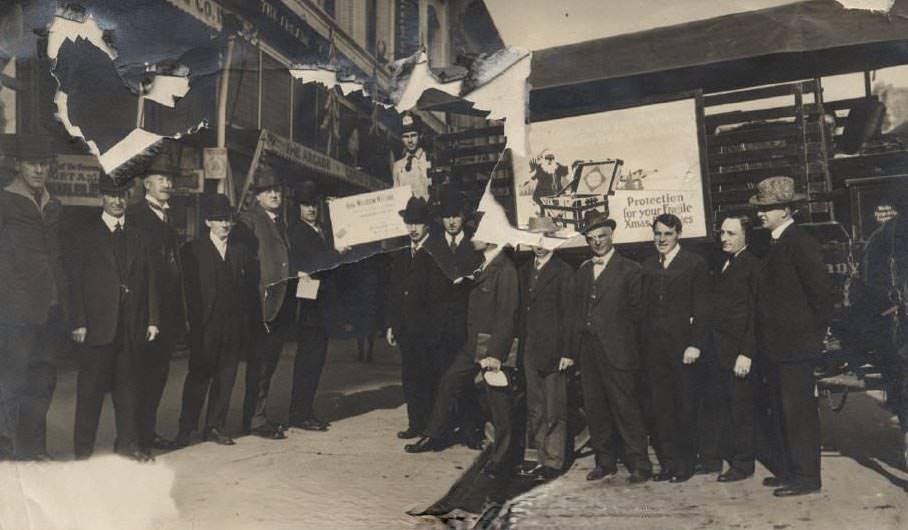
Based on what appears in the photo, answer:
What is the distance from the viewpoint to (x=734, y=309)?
104 inches

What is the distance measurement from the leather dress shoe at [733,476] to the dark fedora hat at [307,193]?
2.13 metres

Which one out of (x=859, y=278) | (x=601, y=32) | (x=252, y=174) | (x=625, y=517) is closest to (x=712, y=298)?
(x=859, y=278)

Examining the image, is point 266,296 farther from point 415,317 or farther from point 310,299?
point 415,317

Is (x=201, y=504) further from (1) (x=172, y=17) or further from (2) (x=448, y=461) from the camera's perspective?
(1) (x=172, y=17)

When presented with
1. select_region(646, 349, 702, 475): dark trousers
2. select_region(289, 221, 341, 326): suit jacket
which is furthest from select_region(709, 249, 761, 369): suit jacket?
select_region(289, 221, 341, 326): suit jacket

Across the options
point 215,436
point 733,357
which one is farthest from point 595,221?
point 215,436

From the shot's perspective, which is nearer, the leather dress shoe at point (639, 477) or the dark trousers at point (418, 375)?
the leather dress shoe at point (639, 477)

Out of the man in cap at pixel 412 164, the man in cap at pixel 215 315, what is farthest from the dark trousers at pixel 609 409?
the man in cap at pixel 215 315

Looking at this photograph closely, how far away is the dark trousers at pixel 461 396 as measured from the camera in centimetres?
276

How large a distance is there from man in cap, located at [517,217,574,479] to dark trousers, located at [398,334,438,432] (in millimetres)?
431

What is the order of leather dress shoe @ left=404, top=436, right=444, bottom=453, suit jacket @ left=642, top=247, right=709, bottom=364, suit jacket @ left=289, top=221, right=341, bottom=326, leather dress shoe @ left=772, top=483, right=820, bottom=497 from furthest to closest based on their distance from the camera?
suit jacket @ left=289, top=221, right=341, bottom=326 → leather dress shoe @ left=404, top=436, right=444, bottom=453 → suit jacket @ left=642, top=247, right=709, bottom=364 → leather dress shoe @ left=772, top=483, right=820, bottom=497

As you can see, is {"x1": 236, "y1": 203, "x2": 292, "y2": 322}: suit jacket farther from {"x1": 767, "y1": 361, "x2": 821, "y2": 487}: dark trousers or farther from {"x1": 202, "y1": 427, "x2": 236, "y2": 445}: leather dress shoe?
{"x1": 767, "y1": 361, "x2": 821, "y2": 487}: dark trousers

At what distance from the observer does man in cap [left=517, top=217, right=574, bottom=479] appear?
274 cm

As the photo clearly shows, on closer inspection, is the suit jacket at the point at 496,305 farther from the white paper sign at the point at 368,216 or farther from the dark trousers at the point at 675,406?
the dark trousers at the point at 675,406
